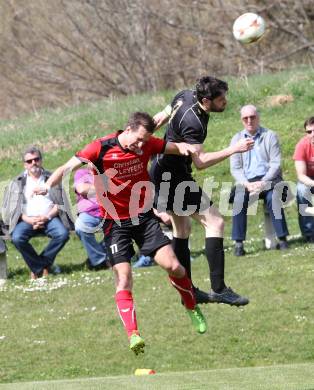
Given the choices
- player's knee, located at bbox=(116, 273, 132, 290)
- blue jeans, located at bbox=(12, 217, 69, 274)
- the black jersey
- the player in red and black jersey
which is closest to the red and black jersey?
Answer: the player in red and black jersey

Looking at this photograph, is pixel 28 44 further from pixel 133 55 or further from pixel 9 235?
pixel 9 235

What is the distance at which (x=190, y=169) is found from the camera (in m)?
9.36

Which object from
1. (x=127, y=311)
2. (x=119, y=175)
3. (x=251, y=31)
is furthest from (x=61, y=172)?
(x=251, y=31)

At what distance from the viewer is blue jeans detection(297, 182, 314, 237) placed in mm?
13203

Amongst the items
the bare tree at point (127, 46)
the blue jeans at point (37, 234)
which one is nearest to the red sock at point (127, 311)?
the blue jeans at point (37, 234)

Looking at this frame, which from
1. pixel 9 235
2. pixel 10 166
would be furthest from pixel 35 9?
pixel 9 235

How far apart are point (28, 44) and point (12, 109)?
7.76ft

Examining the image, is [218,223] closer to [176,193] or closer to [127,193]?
[176,193]

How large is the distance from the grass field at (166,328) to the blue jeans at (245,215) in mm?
292

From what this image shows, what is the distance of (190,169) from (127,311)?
1.52m

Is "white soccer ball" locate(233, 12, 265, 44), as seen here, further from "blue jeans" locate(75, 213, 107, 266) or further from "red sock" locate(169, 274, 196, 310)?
"red sock" locate(169, 274, 196, 310)

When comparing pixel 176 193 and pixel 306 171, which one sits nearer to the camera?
pixel 176 193

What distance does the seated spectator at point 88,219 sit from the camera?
13.3 m

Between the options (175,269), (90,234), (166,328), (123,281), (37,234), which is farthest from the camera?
(37,234)
